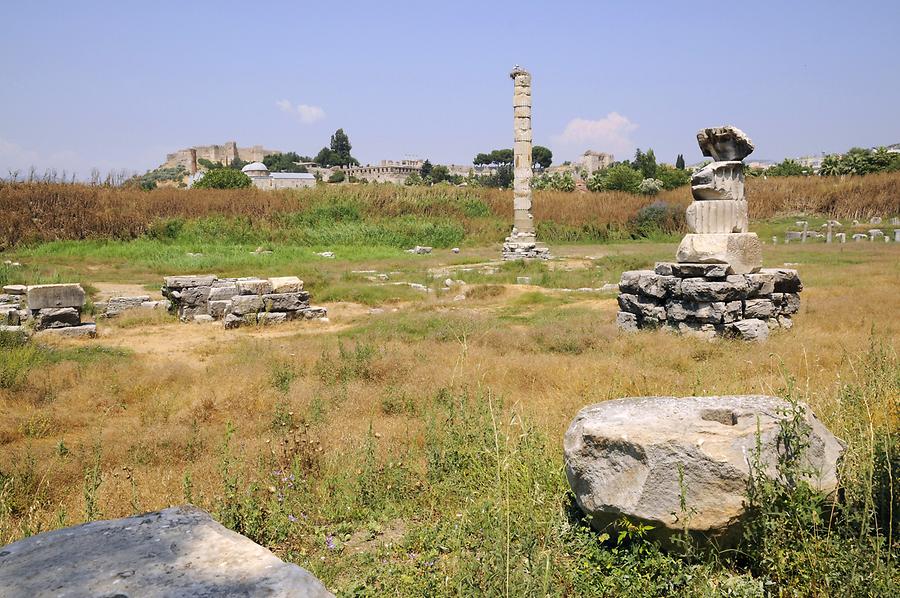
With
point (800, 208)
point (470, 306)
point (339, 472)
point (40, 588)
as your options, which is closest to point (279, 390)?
point (339, 472)

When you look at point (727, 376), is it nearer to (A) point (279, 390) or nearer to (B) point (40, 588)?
(A) point (279, 390)

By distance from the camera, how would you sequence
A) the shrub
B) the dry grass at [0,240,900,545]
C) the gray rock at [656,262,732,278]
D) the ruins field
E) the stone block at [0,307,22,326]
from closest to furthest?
the ruins field → the dry grass at [0,240,900,545] → the gray rock at [656,262,732,278] → the stone block at [0,307,22,326] → the shrub

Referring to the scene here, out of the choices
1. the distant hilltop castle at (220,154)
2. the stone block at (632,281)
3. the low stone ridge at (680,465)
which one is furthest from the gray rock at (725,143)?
the distant hilltop castle at (220,154)

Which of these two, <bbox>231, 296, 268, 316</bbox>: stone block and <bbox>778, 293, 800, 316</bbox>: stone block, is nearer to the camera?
<bbox>778, 293, 800, 316</bbox>: stone block

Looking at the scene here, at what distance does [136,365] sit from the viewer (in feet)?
29.6

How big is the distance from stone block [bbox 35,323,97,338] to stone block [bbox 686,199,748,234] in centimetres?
1029

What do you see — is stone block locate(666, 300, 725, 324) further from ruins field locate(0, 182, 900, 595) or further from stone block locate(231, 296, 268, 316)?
stone block locate(231, 296, 268, 316)

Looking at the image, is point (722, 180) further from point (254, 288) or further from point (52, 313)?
point (52, 313)

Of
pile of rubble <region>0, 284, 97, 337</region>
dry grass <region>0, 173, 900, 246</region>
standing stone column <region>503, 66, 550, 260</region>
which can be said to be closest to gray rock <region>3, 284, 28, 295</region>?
pile of rubble <region>0, 284, 97, 337</region>

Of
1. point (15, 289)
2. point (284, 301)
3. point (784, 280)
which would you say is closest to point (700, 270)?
point (784, 280)

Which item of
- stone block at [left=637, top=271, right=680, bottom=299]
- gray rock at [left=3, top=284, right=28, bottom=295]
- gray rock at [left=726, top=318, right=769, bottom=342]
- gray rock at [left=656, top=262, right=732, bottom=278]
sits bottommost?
gray rock at [left=726, top=318, right=769, bottom=342]

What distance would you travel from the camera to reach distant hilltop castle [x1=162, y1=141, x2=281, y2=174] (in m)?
118

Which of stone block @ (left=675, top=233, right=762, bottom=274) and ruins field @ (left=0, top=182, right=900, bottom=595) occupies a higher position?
stone block @ (left=675, top=233, right=762, bottom=274)

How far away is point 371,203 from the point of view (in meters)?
32.2
